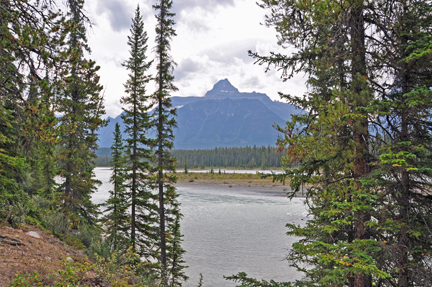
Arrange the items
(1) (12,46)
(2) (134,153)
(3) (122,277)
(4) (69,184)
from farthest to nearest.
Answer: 1. (2) (134,153)
2. (4) (69,184)
3. (3) (122,277)
4. (1) (12,46)

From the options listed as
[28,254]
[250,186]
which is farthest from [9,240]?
[250,186]

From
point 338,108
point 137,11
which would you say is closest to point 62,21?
point 338,108

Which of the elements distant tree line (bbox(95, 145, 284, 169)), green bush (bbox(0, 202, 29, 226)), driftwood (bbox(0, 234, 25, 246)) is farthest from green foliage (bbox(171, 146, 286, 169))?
driftwood (bbox(0, 234, 25, 246))

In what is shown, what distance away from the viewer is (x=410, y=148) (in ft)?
15.5

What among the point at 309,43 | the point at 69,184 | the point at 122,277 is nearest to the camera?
the point at 309,43

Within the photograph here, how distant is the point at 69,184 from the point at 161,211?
19.2ft

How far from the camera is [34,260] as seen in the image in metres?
5.71

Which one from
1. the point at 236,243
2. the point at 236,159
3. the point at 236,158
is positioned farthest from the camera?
the point at 236,158

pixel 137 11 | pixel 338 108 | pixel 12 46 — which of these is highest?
pixel 137 11

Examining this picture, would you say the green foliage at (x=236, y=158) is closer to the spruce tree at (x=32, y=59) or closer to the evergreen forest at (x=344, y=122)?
the evergreen forest at (x=344, y=122)

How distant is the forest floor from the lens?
189 inches

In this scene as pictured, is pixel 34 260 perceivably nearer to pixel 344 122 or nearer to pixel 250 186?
pixel 344 122

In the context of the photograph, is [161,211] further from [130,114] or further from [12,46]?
[12,46]

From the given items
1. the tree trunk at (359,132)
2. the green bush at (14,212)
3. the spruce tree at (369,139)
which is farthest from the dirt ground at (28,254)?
the tree trunk at (359,132)
